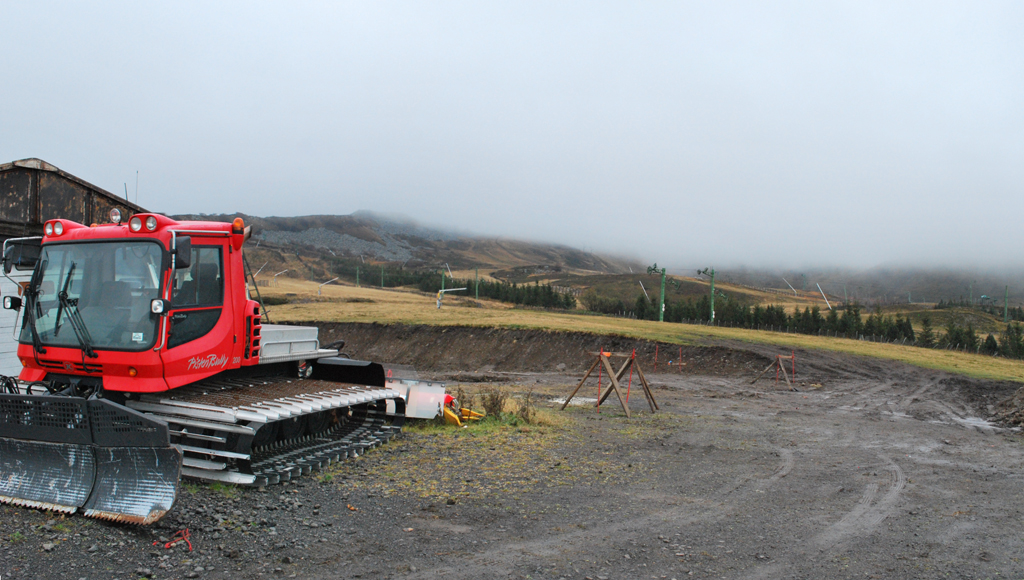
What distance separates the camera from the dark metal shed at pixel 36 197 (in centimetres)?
1231

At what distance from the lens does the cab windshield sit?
24.1 ft

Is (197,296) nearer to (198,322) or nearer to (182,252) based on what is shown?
(198,322)

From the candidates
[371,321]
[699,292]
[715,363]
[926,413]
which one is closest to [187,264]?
[926,413]

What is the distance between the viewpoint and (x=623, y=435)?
13.2 metres

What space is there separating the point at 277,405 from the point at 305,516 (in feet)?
5.05

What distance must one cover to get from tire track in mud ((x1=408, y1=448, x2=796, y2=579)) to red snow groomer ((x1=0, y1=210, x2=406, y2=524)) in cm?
285

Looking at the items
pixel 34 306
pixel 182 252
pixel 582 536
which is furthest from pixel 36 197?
pixel 582 536

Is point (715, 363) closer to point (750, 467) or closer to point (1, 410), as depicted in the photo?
point (750, 467)

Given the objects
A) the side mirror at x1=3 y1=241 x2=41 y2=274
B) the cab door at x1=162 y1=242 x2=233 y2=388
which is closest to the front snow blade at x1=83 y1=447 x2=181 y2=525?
the cab door at x1=162 y1=242 x2=233 y2=388

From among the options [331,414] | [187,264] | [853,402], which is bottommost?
[853,402]

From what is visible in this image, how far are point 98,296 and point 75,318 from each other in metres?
0.33

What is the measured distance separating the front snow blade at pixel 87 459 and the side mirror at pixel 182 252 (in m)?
1.66

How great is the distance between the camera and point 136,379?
23.7 feet

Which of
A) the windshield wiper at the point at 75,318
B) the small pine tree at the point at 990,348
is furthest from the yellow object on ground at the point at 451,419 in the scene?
the small pine tree at the point at 990,348
